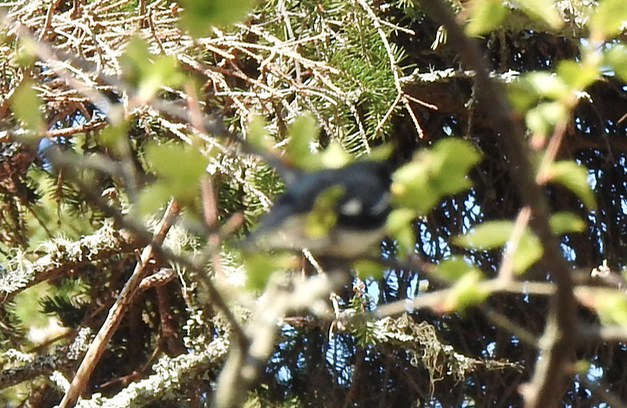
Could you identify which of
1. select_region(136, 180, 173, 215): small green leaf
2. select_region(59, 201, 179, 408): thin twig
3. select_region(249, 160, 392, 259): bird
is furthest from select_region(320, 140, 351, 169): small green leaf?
select_region(59, 201, 179, 408): thin twig

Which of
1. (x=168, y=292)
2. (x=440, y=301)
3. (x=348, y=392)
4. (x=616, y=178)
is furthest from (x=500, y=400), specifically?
(x=440, y=301)

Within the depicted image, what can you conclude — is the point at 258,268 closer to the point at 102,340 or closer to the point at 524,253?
the point at 524,253

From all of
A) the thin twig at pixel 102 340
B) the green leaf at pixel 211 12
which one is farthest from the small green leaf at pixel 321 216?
the thin twig at pixel 102 340

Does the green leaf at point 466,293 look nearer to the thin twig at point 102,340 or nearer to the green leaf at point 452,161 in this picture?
the green leaf at point 452,161

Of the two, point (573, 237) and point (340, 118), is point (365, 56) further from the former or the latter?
point (573, 237)

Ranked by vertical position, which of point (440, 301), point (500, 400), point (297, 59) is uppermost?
point (297, 59)
